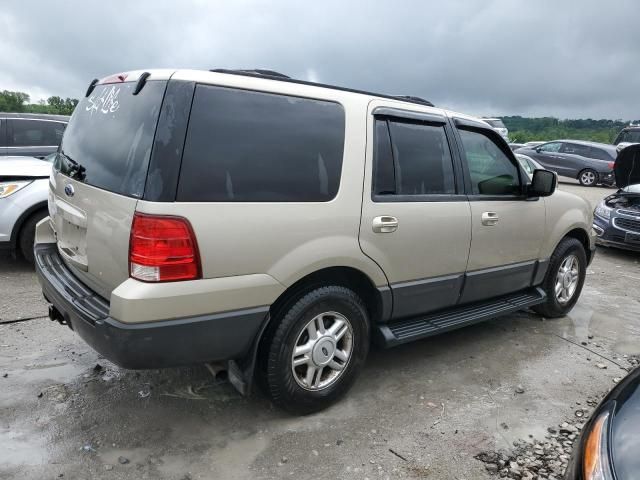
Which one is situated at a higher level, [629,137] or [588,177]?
[629,137]

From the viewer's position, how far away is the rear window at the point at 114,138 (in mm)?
2410

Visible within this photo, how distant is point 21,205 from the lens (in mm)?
5203

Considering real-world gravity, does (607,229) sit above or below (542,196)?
below

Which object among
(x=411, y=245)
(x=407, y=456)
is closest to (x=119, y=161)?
(x=411, y=245)

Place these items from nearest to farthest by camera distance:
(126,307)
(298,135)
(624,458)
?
(624,458) → (126,307) → (298,135)

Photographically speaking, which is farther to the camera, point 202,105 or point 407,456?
point 407,456

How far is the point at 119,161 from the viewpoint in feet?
8.38

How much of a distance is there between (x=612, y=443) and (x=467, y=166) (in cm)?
228

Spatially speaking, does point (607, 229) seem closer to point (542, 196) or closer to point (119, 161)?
point (542, 196)

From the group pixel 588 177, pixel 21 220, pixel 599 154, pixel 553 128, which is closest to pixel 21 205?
pixel 21 220

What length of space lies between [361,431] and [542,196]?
98.3 inches

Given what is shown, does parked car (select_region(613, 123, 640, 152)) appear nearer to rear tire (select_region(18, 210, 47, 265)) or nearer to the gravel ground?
the gravel ground

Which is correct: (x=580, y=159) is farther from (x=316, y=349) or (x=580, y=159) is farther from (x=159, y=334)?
(x=159, y=334)

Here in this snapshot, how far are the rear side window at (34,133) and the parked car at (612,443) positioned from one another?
9.39 m
